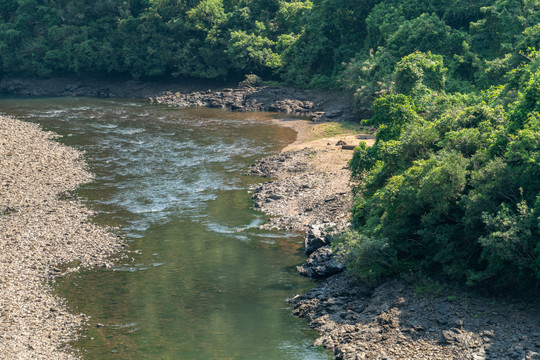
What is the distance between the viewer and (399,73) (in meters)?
50.0

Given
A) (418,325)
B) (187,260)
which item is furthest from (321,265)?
(418,325)

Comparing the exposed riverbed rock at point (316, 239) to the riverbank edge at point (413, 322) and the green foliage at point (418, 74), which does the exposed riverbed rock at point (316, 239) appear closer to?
the riverbank edge at point (413, 322)

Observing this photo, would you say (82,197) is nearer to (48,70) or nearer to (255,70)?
(255,70)

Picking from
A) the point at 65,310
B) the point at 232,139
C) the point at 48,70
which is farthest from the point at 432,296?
the point at 48,70

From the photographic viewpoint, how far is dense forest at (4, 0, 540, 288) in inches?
950

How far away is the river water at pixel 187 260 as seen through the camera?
2470cm

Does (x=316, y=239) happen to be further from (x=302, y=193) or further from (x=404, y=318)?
(x=302, y=193)

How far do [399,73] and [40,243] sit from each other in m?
31.7

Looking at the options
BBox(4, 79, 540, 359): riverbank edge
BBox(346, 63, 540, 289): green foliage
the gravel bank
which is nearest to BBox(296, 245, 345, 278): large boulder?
BBox(4, 79, 540, 359): riverbank edge

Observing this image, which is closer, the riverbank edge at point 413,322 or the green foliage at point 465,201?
the riverbank edge at point 413,322

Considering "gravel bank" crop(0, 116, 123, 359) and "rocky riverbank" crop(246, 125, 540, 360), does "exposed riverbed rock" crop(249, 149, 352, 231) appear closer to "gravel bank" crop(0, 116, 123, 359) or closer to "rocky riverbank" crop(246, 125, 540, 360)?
"rocky riverbank" crop(246, 125, 540, 360)

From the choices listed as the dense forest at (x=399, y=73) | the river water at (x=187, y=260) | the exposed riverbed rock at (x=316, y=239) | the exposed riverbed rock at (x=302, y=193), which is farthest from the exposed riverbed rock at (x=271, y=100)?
the exposed riverbed rock at (x=316, y=239)

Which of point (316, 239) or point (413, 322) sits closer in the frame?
point (413, 322)

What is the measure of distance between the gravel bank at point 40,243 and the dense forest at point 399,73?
13.4 m
